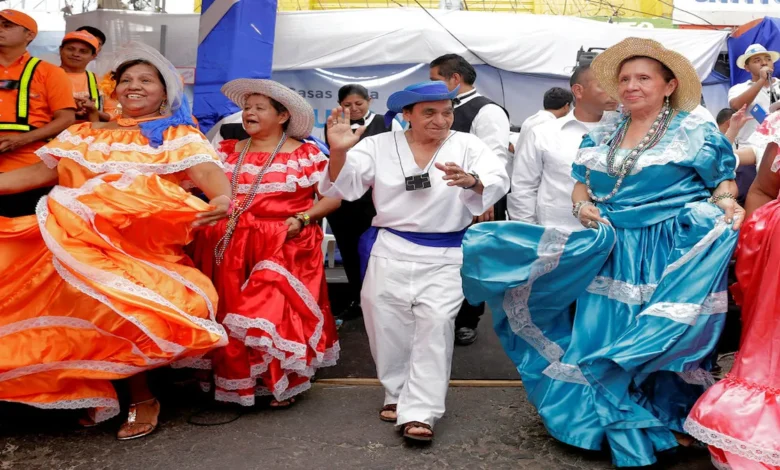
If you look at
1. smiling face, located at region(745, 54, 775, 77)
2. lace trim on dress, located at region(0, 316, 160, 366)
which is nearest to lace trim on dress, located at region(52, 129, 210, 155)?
lace trim on dress, located at region(0, 316, 160, 366)

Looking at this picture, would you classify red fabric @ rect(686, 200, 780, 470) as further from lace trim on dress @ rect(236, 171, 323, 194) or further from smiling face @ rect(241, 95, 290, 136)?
smiling face @ rect(241, 95, 290, 136)

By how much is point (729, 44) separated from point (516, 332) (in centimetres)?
677

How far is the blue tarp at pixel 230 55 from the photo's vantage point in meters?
6.31

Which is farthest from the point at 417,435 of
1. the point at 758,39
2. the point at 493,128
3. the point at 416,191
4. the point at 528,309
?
the point at 758,39

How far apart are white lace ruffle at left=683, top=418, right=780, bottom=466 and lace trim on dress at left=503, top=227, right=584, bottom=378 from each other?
2.06 feet

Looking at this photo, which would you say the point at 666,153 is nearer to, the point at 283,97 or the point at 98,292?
the point at 283,97

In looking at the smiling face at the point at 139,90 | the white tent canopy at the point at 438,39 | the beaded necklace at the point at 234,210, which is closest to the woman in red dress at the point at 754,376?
the beaded necklace at the point at 234,210

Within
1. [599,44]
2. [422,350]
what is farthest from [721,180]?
[599,44]

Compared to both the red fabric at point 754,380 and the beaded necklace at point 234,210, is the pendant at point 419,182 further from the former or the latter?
the red fabric at point 754,380

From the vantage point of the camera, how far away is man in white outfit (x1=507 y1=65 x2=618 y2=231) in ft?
14.8

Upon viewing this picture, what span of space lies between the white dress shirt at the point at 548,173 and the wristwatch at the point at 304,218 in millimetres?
1273

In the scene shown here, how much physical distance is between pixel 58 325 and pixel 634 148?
286cm

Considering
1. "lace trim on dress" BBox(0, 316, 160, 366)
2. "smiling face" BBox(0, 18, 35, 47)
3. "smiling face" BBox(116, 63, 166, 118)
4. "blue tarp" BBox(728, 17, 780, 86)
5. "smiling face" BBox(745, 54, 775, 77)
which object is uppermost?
"blue tarp" BBox(728, 17, 780, 86)

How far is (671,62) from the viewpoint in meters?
3.67
